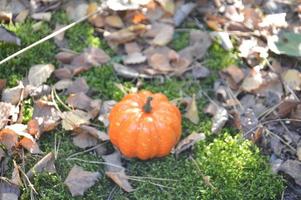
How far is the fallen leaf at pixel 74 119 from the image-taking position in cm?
279

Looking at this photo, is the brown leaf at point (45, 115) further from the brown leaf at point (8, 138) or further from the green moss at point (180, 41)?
the green moss at point (180, 41)

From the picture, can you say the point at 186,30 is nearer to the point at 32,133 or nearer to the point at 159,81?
the point at 159,81

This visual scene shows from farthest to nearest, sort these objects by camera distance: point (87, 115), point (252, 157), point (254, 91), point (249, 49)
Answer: point (249, 49) → point (254, 91) → point (87, 115) → point (252, 157)

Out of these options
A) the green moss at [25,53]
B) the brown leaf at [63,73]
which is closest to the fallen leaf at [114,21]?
the green moss at [25,53]

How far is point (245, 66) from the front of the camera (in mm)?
3295

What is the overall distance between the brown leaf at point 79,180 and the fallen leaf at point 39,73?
26.7 inches

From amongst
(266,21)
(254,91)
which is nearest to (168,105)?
(254,91)

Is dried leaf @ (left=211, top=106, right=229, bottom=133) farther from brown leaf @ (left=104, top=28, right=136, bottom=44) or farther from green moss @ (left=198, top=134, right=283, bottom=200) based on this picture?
brown leaf @ (left=104, top=28, right=136, bottom=44)

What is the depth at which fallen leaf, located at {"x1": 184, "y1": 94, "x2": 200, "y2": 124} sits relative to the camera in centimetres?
295

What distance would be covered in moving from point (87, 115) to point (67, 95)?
22 cm

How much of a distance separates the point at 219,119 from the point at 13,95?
4.06 feet

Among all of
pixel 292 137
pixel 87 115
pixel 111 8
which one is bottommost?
pixel 292 137

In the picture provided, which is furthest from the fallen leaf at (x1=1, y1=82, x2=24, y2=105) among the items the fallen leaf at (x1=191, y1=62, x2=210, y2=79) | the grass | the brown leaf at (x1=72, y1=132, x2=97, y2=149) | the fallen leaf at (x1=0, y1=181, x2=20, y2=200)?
the fallen leaf at (x1=191, y1=62, x2=210, y2=79)

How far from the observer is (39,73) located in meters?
3.05
